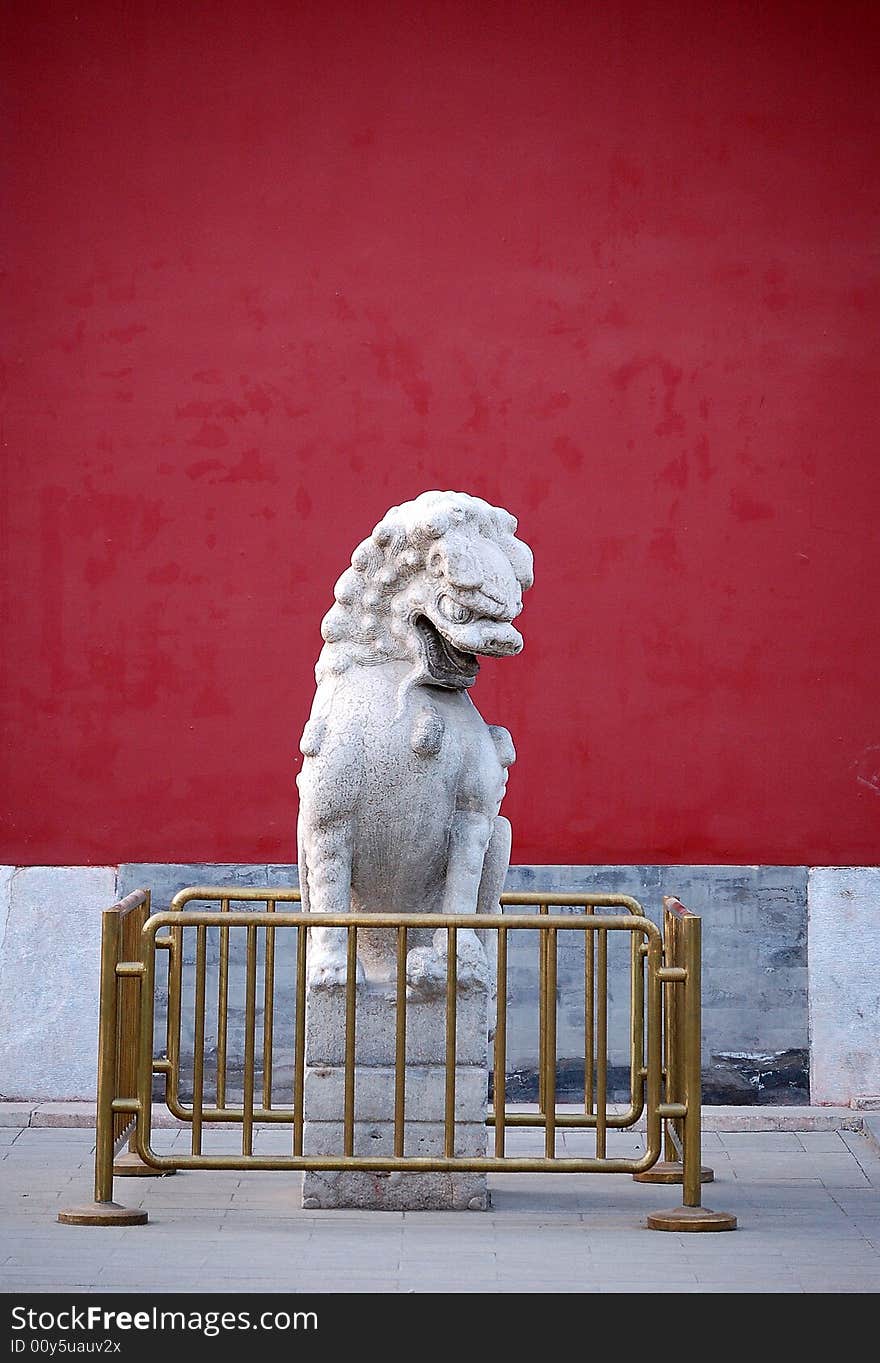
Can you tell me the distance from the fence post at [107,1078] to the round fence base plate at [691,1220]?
1.19 meters

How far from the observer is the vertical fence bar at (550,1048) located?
14.8 feet

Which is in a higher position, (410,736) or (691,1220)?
(410,736)

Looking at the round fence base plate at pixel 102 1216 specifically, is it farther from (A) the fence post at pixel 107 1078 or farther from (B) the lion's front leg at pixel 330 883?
(B) the lion's front leg at pixel 330 883

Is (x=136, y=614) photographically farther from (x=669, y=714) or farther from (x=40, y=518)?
(x=669, y=714)

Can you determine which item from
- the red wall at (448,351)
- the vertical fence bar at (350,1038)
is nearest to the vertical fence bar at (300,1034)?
the vertical fence bar at (350,1038)

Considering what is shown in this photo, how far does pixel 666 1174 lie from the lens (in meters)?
5.05

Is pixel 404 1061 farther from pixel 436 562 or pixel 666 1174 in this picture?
pixel 436 562

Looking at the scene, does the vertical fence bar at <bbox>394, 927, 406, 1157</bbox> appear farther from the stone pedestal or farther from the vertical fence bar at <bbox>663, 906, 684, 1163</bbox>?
the vertical fence bar at <bbox>663, 906, 684, 1163</bbox>

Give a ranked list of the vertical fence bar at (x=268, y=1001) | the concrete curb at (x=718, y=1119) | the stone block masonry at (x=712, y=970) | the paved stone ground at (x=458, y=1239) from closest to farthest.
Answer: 1. the paved stone ground at (x=458, y=1239)
2. the vertical fence bar at (x=268, y=1001)
3. the concrete curb at (x=718, y=1119)
4. the stone block masonry at (x=712, y=970)

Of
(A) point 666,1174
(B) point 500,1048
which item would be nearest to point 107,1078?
(B) point 500,1048

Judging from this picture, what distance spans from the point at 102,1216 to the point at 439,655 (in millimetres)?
1534

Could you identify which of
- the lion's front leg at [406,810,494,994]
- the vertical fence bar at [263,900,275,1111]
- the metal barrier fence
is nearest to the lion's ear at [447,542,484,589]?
the lion's front leg at [406,810,494,994]

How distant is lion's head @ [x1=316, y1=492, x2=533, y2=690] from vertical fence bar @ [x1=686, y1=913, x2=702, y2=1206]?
81 cm

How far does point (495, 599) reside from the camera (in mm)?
4648
